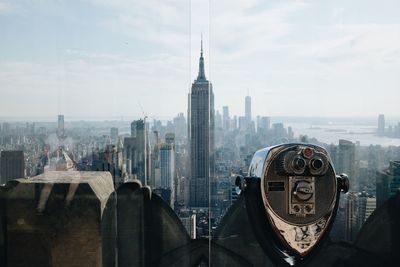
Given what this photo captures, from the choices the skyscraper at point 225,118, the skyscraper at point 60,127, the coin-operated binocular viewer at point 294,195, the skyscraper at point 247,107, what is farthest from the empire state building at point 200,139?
the skyscraper at point 60,127

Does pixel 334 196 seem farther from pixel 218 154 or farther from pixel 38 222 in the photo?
pixel 38 222

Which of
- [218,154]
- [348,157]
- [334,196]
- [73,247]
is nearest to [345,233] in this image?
[348,157]

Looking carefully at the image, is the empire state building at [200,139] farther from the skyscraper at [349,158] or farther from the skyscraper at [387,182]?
the skyscraper at [387,182]

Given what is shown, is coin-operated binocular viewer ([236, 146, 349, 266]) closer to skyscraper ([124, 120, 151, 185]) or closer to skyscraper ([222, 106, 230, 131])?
skyscraper ([222, 106, 230, 131])

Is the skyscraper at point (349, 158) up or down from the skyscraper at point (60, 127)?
down

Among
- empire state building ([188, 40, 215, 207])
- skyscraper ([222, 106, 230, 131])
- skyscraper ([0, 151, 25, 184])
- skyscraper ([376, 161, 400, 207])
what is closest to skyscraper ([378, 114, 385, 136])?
skyscraper ([376, 161, 400, 207])

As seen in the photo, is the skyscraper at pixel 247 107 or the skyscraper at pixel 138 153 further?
the skyscraper at pixel 247 107
